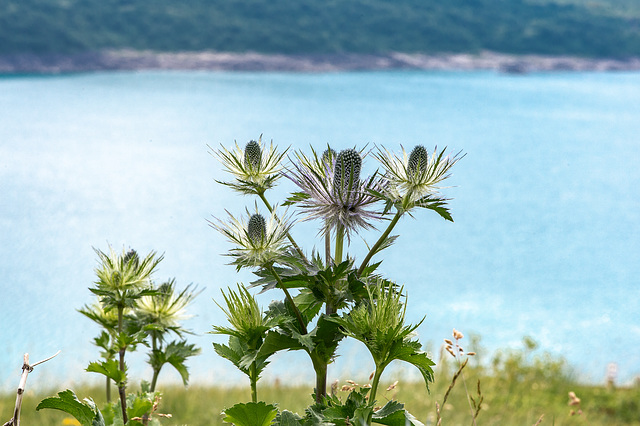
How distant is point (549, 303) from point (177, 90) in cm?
2505

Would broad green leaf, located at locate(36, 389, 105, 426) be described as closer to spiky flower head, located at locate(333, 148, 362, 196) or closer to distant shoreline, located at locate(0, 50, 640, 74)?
spiky flower head, located at locate(333, 148, 362, 196)

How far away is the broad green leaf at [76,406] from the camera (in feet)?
5.16

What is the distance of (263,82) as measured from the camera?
39.0 m

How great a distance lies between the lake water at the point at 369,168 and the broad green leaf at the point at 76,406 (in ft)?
9.28

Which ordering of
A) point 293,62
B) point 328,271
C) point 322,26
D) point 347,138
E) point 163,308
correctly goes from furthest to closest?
point 322,26 → point 293,62 → point 347,138 → point 163,308 → point 328,271

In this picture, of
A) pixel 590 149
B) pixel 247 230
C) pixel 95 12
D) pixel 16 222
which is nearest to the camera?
pixel 247 230

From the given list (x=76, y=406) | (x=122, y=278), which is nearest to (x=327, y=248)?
(x=122, y=278)

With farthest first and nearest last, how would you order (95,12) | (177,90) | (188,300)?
(95,12), (177,90), (188,300)

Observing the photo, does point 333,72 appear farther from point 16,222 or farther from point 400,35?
point 16,222

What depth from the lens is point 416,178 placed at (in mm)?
1411

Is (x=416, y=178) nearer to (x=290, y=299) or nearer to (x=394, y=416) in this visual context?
(x=290, y=299)

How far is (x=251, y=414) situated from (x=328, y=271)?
0.39 metres

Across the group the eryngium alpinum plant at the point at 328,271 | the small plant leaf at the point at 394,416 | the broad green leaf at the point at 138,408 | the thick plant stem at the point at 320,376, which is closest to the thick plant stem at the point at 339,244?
the eryngium alpinum plant at the point at 328,271

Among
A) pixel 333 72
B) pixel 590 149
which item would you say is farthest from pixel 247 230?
pixel 333 72
